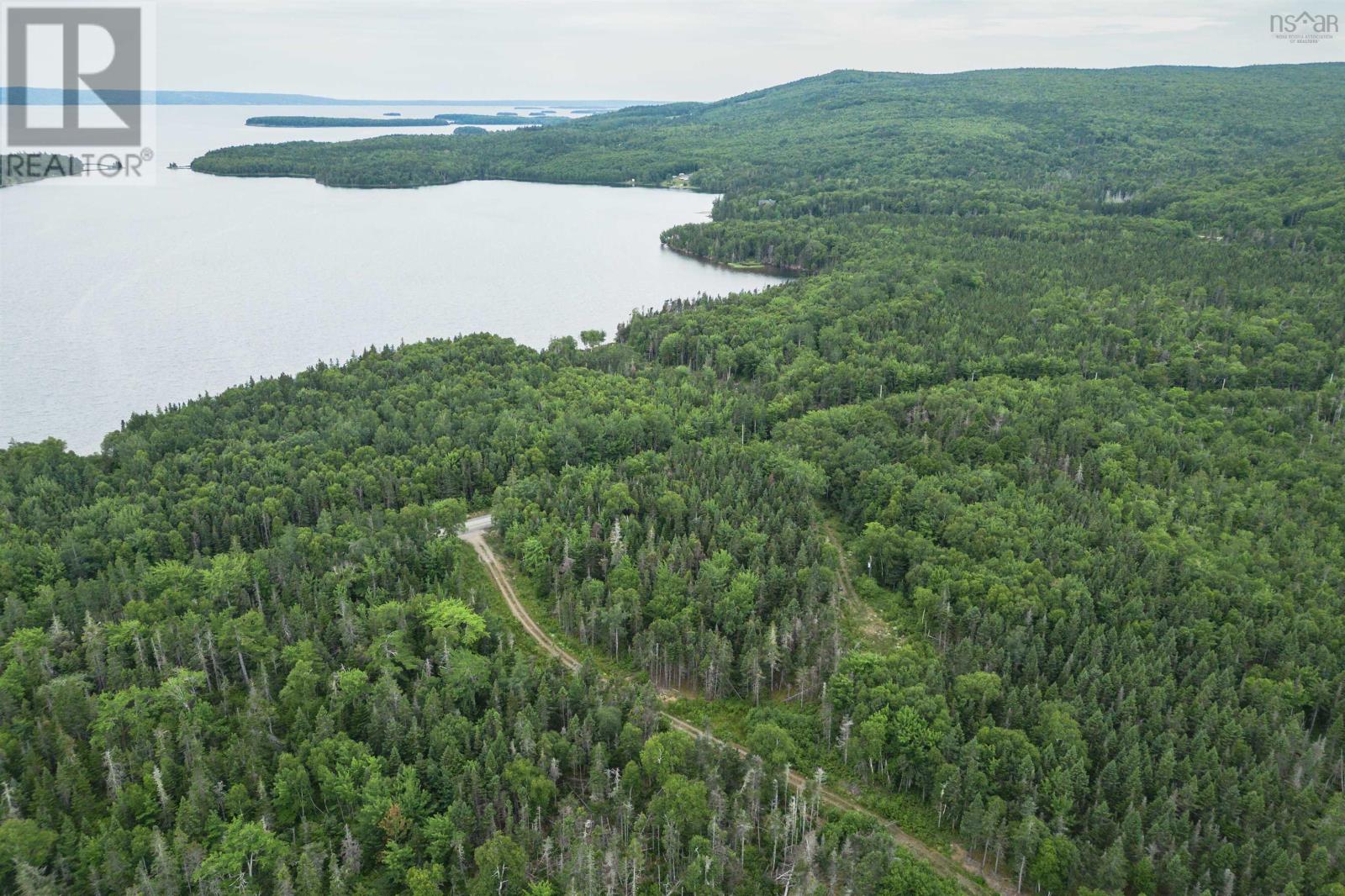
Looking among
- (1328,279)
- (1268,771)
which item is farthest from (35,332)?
(1328,279)

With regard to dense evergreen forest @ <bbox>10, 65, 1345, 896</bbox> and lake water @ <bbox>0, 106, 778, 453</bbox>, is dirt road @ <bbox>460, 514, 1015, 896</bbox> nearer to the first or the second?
dense evergreen forest @ <bbox>10, 65, 1345, 896</bbox>

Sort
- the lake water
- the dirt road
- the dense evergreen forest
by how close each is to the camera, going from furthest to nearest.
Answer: the lake water < the dirt road < the dense evergreen forest

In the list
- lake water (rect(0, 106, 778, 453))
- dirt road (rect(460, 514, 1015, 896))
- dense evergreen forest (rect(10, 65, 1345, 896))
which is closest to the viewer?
dense evergreen forest (rect(10, 65, 1345, 896))

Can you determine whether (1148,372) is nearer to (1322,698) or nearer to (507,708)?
(1322,698)

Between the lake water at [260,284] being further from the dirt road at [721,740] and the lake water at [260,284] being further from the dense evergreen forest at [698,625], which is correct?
the dirt road at [721,740]

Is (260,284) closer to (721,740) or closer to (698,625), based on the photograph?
(698,625)

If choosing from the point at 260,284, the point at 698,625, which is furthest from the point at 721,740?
the point at 260,284

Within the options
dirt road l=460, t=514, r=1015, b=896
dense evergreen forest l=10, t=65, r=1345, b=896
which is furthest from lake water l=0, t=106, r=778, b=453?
dirt road l=460, t=514, r=1015, b=896
